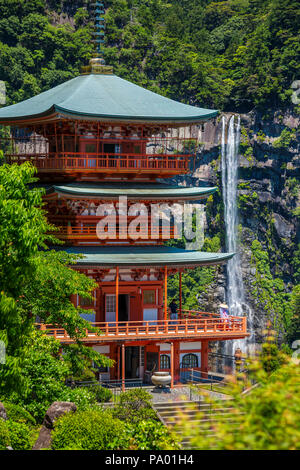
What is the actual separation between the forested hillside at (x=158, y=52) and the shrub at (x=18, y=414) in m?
57.2

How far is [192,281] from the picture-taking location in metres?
79.6

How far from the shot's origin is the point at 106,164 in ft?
136

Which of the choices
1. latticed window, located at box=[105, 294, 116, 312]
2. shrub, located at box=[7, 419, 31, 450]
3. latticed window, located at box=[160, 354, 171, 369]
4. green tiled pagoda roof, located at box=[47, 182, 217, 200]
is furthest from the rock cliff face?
shrub, located at box=[7, 419, 31, 450]

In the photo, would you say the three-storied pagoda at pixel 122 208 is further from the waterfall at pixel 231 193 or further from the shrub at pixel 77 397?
the waterfall at pixel 231 193

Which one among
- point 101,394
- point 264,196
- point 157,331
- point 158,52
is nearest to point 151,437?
point 101,394

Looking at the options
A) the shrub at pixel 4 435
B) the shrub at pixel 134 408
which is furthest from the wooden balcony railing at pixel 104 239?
the shrub at pixel 4 435

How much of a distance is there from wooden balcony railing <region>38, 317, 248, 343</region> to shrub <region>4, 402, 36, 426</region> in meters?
7.02

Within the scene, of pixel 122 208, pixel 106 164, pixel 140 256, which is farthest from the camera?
pixel 122 208

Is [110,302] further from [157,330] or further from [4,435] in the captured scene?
[4,435]

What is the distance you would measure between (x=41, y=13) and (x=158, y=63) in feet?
41.5

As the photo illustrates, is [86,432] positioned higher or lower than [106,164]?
lower

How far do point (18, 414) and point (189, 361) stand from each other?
12918mm

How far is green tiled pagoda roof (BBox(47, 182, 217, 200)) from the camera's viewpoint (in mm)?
39000

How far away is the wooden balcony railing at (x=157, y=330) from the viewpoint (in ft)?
124
